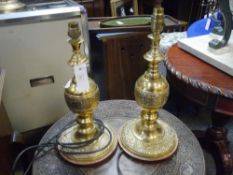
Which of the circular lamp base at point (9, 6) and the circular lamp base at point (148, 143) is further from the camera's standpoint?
the circular lamp base at point (9, 6)

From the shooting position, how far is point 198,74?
680mm

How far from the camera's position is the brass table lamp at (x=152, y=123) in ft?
1.61

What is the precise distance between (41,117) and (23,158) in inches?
17.5

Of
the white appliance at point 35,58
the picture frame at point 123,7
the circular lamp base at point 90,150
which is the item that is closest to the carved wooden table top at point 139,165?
the circular lamp base at point 90,150

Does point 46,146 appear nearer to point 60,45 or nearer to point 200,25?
point 60,45

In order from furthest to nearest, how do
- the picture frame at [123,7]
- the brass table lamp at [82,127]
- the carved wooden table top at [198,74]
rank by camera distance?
1. the picture frame at [123,7]
2. the carved wooden table top at [198,74]
3. the brass table lamp at [82,127]

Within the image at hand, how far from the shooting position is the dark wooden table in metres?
0.63

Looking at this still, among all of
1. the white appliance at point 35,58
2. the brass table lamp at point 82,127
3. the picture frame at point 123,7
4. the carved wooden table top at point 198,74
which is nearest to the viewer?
the brass table lamp at point 82,127

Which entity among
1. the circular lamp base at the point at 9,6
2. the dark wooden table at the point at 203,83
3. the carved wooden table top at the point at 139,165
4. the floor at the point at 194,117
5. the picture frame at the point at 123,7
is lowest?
the floor at the point at 194,117

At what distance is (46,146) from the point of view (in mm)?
583

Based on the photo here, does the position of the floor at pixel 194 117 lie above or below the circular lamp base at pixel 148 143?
below

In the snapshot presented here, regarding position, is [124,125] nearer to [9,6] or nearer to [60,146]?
[60,146]

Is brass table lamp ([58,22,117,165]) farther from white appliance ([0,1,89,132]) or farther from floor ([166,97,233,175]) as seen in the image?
floor ([166,97,233,175])

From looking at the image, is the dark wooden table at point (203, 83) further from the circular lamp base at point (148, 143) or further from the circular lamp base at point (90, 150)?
the circular lamp base at point (90, 150)
